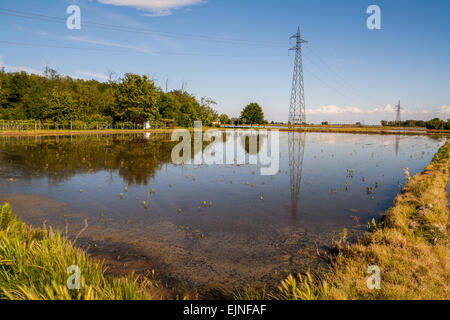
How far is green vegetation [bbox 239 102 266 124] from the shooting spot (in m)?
141

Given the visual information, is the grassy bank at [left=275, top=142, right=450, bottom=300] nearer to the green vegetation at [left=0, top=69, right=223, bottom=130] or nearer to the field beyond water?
the field beyond water

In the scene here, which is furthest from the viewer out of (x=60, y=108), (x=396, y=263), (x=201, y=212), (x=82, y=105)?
(x=82, y=105)

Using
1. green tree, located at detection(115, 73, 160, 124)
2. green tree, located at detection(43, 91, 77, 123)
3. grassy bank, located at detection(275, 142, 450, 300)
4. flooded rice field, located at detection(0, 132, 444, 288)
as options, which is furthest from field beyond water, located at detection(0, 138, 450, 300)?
green tree, located at detection(115, 73, 160, 124)

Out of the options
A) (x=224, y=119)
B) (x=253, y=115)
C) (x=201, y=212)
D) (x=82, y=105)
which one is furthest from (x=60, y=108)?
(x=253, y=115)

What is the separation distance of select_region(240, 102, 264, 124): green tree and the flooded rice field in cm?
12298

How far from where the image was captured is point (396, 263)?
597cm

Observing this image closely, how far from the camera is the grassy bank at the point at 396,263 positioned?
15.8 feet

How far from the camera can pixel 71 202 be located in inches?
444

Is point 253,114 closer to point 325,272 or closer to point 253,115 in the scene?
point 253,115

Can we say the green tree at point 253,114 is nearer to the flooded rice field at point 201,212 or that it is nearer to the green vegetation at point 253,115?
the green vegetation at point 253,115

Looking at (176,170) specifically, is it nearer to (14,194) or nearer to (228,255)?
(14,194)

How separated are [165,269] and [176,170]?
43.0 feet

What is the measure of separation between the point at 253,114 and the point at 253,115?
537mm
